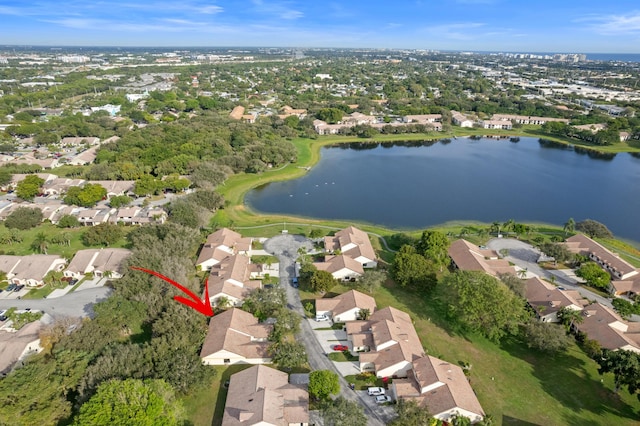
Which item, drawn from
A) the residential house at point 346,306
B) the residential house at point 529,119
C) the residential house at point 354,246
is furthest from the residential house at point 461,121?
the residential house at point 346,306

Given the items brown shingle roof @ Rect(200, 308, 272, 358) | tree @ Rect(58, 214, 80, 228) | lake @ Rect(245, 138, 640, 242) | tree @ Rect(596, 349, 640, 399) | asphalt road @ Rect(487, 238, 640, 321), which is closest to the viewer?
tree @ Rect(596, 349, 640, 399)

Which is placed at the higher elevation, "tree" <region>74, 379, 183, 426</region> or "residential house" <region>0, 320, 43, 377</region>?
"tree" <region>74, 379, 183, 426</region>

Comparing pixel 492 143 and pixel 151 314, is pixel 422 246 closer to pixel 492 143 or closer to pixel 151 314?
pixel 151 314

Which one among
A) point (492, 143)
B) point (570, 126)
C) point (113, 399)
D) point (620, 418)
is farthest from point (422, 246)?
point (570, 126)

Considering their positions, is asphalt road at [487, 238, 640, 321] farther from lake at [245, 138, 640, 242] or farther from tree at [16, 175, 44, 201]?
tree at [16, 175, 44, 201]

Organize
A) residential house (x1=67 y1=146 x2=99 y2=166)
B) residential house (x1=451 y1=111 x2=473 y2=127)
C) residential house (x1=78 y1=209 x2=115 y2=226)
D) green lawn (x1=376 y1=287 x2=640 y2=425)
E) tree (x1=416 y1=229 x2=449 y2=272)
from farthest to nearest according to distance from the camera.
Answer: residential house (x1=451 y1=111 x2=473 y2=127), residential house (x1=67 y1=146 x2=99 y2=166), residential house (x1=78 y1=209 x2=115 y2=226), tree (x1=416 y1=229 x2=449 y2=272), green lawn (x1=376 y1=287 x2=640 y2=425)

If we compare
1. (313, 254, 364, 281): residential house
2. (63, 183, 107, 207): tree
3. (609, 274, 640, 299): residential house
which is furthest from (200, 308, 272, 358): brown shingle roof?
(63, 183, 107, 207): tree
